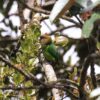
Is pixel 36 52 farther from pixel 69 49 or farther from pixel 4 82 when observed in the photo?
pixel 69 49

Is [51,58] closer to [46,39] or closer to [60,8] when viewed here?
[46,39]

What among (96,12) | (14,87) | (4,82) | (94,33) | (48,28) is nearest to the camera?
(96,12)

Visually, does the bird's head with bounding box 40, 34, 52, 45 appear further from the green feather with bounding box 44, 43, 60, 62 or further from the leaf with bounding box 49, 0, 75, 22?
the leaf with bounding box 49, 0, 75, 22

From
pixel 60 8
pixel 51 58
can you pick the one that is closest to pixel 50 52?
pixel 51 58

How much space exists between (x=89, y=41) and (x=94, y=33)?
0.09 metres

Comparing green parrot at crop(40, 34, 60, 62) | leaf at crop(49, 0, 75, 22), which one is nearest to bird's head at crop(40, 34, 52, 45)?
green parrot at crop(40, 34, 60, 62)

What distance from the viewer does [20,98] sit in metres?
1.31

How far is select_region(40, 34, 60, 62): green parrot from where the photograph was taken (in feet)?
5.06

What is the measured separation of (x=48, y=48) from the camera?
1.54 m

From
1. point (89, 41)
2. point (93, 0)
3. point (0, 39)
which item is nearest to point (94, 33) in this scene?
point (89, 41)

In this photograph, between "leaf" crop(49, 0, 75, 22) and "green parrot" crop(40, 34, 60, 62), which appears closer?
"leaf" crop(49, 0, 75, 22)

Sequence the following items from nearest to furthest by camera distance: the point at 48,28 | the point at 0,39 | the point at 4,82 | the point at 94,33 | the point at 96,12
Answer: the point at 96,12 → the point at 94,33 → the point at 4,82 → the point at 48,28 → the point at 0,39

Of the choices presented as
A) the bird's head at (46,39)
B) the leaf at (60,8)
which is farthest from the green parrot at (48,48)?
the leaf at (60,8)

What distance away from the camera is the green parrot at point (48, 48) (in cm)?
154
